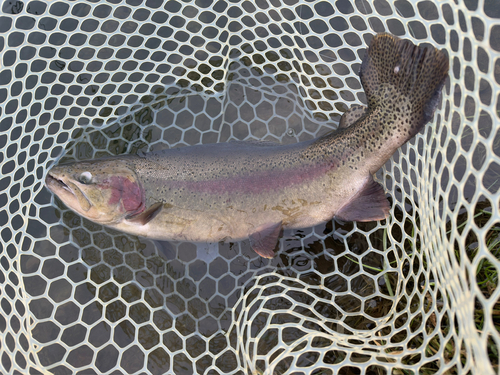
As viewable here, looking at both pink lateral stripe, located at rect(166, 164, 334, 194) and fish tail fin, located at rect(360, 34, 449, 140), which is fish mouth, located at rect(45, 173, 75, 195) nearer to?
pink lateral stripe, located at rect(166, 164, 334, 194)

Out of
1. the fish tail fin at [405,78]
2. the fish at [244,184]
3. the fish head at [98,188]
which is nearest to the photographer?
the fish tail fin at [405,78]

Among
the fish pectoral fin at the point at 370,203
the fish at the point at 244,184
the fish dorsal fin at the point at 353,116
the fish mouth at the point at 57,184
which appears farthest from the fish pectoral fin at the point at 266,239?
the fish mouth at the point at 57,184

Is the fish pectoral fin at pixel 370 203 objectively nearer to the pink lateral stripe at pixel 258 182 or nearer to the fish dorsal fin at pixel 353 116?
the pink lateral stripe at pixel 258 182

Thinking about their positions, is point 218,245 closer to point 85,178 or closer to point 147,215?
point 147,215

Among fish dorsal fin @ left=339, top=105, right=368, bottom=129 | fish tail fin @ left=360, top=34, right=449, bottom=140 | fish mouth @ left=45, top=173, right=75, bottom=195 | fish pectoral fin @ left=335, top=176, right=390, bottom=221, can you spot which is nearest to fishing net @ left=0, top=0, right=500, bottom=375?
fish tail fin @ left=360, top=34, right=449, bottom=140

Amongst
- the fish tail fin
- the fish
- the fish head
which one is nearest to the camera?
the fish tail fin

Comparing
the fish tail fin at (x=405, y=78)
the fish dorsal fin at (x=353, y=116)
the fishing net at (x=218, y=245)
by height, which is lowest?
the fishing net at (x=218, y=245)

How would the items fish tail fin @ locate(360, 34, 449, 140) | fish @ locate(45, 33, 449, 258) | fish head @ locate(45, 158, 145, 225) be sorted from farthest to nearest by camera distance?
fish head @ locate(45, 158, 145, 225), fish @ locate(45, 33, 449, 258), fish tail fin @ locate(360, 34, 449, 140)
